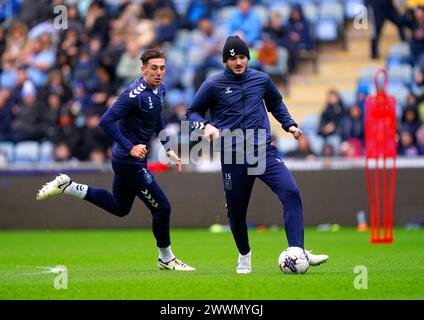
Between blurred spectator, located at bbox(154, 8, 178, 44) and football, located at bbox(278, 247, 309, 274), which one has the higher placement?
blurred spectator, located at bbox(154, 8, 178, 44)

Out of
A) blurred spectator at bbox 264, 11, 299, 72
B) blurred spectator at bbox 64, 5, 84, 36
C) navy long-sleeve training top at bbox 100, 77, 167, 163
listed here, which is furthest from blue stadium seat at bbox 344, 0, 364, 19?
navy long-sleeve training top at bbox 100, 77, 167, 163

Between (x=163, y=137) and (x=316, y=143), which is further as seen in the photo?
(x=316, y=143)

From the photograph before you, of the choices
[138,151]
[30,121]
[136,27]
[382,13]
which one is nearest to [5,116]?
[30,121]

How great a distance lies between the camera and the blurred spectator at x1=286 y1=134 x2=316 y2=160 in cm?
2308

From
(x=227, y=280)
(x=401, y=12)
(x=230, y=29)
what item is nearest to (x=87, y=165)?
(x=230, y=29)

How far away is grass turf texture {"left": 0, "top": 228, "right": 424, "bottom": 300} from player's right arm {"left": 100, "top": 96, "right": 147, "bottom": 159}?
1.44 metres

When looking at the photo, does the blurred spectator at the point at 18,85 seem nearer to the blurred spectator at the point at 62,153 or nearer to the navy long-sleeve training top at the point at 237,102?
the blurred spectator at the point at 62,153

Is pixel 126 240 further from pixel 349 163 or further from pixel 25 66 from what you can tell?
pixel 25 66

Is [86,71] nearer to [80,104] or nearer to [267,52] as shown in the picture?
[80,104]

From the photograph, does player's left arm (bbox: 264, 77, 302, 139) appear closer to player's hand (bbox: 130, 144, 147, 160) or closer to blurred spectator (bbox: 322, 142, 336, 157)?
player's hand (bbox: 130, 144, 147, 160)

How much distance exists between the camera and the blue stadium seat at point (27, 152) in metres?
25.1

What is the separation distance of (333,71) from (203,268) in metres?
14.4

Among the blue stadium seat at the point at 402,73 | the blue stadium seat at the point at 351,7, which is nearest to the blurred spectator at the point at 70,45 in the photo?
the blue stadium seat at the point at 351,7

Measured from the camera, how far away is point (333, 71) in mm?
27141
